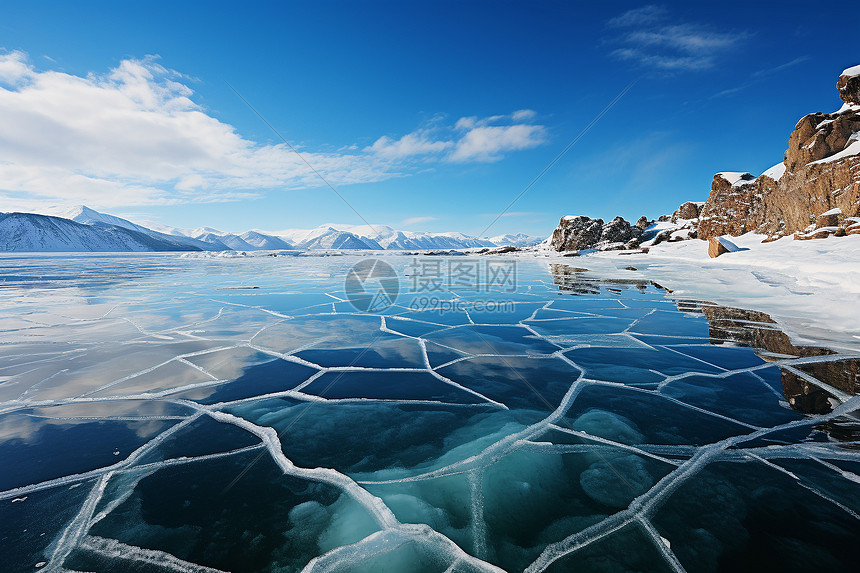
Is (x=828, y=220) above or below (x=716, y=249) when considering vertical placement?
above

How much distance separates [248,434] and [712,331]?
799 centimetres

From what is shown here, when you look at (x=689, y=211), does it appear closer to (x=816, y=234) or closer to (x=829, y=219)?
(x=829, y=219)

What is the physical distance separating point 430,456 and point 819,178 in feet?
92.4

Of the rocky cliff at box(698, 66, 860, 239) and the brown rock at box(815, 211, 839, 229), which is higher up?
the rocky cliff at box(698, 66, 860, 239)

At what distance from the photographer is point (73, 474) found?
269 cm

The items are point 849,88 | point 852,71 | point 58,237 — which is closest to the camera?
point 852,71

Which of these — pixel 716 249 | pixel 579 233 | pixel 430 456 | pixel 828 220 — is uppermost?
pixel 579 233

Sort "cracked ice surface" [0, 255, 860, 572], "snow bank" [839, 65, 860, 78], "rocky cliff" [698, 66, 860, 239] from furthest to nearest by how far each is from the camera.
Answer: "snow bank" [839, 65, 860, 78] < "rocky cliff" [698, 66, 860, 239] < "cracked ice surface" [0, 255, 860, 572]

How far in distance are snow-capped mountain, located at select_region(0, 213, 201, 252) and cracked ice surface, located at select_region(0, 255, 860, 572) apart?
174 m

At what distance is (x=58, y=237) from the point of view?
139625 millimetres

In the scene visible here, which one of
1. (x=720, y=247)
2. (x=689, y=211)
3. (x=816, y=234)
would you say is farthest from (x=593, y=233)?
(x=816, y=234)

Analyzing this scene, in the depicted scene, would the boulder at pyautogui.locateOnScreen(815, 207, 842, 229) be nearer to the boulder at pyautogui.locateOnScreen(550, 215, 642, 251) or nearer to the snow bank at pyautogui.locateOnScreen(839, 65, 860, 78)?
the snow bank at pyautogui.locateOnScreen(839, 65, 860, 78)

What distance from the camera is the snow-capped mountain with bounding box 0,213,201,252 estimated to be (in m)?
128

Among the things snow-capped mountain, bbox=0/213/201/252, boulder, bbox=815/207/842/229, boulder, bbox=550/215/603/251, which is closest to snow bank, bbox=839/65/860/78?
boulder, bbox=815/207/842/229
